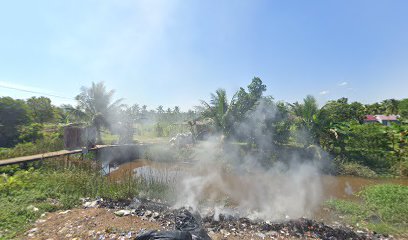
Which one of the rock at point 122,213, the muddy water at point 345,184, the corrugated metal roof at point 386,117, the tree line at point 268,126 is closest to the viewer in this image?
the rock at point 122,213

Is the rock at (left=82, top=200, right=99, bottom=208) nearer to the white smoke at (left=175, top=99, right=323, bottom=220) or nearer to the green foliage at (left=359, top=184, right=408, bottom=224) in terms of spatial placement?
the white smoke at (left=175, top=99, right=323, bottom=220)

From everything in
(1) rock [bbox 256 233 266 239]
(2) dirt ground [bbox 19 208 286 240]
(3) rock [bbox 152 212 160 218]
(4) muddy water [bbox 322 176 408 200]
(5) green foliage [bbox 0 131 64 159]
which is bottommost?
(4) muddy water [bbox 322 176 408 200]

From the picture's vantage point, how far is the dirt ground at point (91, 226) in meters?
3.86

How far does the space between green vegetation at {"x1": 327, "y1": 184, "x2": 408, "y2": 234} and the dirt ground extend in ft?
8.49

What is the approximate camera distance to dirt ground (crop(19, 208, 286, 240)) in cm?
386

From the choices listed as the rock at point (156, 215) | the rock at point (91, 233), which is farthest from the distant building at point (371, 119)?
the rock at point (91, 233)

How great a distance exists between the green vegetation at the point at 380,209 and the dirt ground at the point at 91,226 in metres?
2.59

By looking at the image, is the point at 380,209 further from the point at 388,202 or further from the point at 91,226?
the point at 91,226

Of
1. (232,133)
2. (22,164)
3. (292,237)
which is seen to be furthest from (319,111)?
(22,164)

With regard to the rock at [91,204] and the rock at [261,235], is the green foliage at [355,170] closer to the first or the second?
the rock at [261,235]

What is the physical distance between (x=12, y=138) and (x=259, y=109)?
15436 millimetres

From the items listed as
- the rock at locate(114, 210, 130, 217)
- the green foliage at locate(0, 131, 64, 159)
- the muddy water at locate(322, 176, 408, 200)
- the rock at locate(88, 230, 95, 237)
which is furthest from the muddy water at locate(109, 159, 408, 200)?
the green foliage at locate(0, 131, 64, 159)

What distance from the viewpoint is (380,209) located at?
579 cm

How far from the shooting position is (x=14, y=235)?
3891 mm
